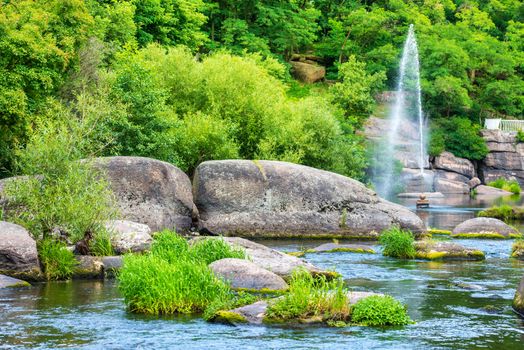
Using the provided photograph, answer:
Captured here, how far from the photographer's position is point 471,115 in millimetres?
97562

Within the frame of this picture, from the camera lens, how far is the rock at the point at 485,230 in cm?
4022

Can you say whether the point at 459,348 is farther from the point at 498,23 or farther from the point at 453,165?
the point at 498,23

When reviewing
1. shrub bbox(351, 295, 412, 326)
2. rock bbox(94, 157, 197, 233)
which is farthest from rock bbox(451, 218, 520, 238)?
shrub bbox(351, 295, 412, 326)

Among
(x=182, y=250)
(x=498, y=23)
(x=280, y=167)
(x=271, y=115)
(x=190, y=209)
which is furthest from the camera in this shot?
(x=498, y=23)

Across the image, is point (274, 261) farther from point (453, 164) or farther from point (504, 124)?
point (504, 124)

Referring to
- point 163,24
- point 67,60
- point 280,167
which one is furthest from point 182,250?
point 163,24

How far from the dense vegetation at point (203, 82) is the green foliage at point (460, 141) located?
0.90 feet

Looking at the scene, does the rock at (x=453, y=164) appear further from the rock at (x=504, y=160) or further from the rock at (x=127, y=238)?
the rock at (x=127, y=238)

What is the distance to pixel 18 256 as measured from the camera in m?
25.8

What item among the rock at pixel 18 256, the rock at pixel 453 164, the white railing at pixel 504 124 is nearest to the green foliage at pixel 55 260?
the rock at pixel 18 256

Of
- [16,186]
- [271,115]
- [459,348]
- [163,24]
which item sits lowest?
[459,348]

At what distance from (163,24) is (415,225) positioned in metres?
43.1

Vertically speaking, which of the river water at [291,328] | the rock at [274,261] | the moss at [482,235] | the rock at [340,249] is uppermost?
the rock at [274,261]

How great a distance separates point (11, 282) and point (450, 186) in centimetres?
6438
